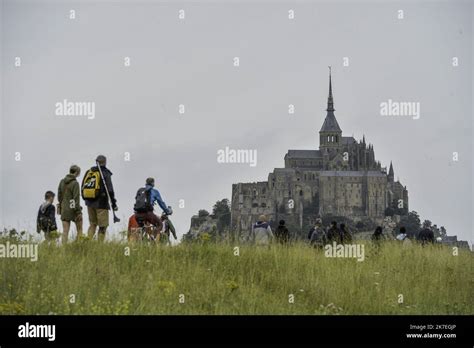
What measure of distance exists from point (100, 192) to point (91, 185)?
Result: 0.19 meters

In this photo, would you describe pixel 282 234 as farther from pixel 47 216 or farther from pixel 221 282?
pixel 221 282

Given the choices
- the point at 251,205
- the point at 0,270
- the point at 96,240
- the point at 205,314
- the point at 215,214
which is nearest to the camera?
the point at 205,314

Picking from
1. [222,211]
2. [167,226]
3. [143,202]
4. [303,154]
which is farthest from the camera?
[303,154]

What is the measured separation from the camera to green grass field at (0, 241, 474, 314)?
11.9 metres

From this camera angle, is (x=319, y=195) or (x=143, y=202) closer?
(x=143, y=202)

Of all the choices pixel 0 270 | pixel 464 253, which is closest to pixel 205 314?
pixel 0 270

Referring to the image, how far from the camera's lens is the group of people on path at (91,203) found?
49.1 ft

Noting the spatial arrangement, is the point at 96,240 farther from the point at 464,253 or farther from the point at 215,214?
the point at 215,214

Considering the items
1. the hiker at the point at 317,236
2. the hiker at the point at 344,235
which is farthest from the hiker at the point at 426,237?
the hiker at the point at 317,236

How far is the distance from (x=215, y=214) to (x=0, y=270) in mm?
136557

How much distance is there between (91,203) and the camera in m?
15.1

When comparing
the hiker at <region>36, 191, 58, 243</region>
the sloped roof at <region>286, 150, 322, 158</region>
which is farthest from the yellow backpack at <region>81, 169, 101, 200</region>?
the sloped roof at <region>286, 150, 322, 158</region>

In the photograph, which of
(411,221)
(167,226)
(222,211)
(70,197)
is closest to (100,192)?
(70,197)
